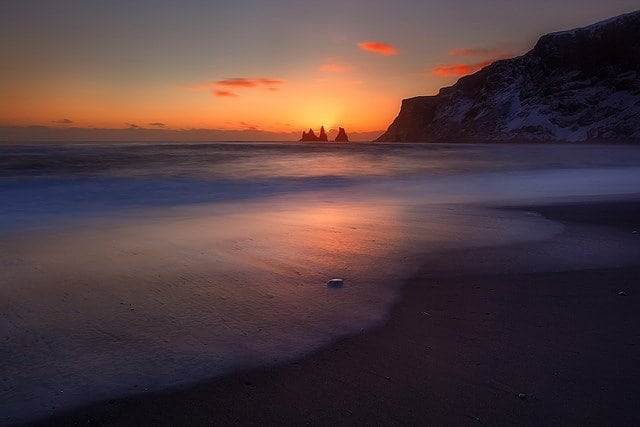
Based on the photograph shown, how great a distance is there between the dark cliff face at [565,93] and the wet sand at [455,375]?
370 ft

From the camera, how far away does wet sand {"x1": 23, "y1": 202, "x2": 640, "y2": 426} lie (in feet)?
7.18

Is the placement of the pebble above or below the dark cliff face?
below

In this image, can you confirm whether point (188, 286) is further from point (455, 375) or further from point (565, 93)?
point (565, 93)

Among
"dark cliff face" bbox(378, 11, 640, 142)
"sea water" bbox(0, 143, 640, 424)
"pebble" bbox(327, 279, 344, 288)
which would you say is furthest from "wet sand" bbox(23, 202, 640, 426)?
A: "dark cliff face" bbox(378, 11, 640, 142)

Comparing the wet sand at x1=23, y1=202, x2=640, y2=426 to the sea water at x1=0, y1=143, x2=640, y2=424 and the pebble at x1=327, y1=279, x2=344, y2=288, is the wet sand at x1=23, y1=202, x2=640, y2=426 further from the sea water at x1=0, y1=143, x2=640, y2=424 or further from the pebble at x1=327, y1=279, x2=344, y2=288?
the pebble at x1=327, y1=279, x2=344, y2=288

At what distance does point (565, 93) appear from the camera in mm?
117188

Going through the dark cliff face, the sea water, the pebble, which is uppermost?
the dark cliff face

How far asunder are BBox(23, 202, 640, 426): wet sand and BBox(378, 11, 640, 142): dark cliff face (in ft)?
370

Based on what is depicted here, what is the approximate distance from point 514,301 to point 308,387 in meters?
2.06

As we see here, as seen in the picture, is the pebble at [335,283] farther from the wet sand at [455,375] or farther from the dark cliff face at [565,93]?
the dark cliff face at [565,93]

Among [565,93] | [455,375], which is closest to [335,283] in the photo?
[455,375]

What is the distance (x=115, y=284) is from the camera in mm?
4254

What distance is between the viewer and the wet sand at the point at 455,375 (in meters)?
2.19

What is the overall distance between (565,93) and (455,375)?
446 ft
